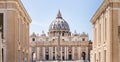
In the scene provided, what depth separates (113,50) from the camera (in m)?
38.3

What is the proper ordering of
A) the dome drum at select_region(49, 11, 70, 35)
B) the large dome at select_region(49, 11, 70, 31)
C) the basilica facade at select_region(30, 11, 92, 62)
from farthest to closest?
1. the large dome at select_region(49, 11, 70, 31)
2. the dome drum at select_region(49, 11, 70, 35)
3. the basilica facade at select_region(30, 11, 92, 62)

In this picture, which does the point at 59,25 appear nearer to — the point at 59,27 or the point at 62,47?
the point at 59,27

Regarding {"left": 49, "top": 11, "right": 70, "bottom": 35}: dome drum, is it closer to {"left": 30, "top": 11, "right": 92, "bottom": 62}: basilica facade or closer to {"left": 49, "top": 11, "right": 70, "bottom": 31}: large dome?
{"left": 49, "top": 11, "right": 70, "bottom": 31}: large dome

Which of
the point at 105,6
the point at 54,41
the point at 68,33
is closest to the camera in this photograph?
the point at 105,6

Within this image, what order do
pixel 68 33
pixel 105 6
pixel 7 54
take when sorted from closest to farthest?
pixel 7 54, pixel 105 6, pixel 68 33

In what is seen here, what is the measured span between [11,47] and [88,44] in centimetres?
10685

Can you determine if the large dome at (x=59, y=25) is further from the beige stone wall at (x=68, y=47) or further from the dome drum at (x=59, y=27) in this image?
the beige stone wall at (x=68, y=47)

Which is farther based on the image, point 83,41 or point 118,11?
point 83,41

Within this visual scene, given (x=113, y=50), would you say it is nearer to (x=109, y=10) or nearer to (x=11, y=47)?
(x=109, y=10)

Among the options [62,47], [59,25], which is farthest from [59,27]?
[62,47]

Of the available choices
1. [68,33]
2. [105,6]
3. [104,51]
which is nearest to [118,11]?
[105,6]

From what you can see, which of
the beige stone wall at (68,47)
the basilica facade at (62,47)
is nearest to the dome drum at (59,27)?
the basilica facade at (62,47)

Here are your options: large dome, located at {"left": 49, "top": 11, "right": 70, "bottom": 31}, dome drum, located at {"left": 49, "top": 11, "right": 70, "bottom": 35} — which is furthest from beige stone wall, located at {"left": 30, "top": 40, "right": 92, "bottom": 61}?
large dome, located at {"left": 49, "top": 11, "right": 70, "bottom": 31}

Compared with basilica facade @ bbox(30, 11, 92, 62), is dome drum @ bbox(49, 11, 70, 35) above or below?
above
